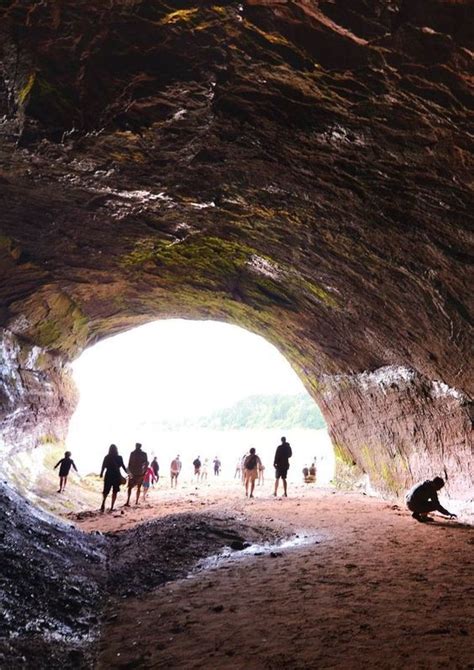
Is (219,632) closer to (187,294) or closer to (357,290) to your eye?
(357,290)

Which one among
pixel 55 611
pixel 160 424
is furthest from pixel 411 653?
pixel 160 424

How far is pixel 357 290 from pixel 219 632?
19.9ft

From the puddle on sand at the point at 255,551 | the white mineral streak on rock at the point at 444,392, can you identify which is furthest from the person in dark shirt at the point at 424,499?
the puddle on sand at the point at 255,551

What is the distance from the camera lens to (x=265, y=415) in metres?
90.2

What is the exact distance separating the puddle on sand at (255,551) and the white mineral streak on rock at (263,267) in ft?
16.3

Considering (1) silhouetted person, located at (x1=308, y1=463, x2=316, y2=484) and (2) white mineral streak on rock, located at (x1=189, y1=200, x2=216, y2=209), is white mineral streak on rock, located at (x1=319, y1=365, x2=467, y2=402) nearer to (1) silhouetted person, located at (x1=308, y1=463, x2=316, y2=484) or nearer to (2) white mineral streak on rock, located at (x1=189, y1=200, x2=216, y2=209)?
(2) white mineral streak on rock, located at (x1=189, y1=200, x2=216, y2=209)

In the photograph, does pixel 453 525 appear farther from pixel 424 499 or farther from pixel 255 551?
pixel 255 551

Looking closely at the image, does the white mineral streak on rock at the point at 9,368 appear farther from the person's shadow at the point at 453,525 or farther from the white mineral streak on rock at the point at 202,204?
the person's shadow at the point at 453,525

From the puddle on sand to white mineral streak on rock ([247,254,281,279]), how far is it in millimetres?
4978

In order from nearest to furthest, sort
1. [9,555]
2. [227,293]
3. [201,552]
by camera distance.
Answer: [9,555] → [201,552] → [227,293]

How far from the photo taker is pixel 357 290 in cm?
870

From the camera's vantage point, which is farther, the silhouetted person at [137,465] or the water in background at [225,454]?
the water in background at [225,454]

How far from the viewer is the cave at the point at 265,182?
4.27m

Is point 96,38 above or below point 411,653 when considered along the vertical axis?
above
